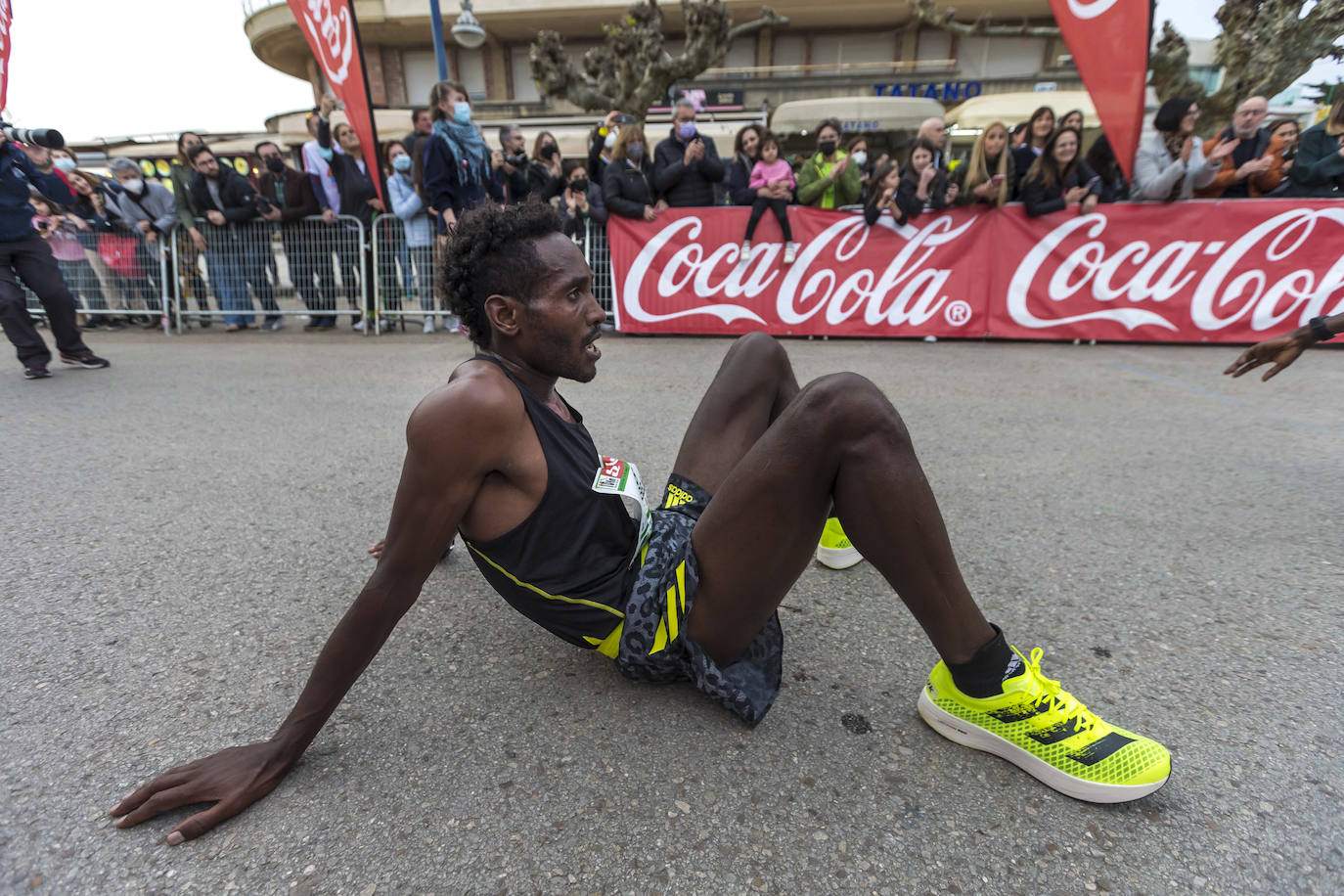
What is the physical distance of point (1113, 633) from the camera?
216cm

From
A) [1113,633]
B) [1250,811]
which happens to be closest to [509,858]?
[1250,811]

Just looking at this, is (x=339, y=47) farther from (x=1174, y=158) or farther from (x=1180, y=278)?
(x=1180, y=278)

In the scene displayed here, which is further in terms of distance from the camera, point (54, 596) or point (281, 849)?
point (54, 596)

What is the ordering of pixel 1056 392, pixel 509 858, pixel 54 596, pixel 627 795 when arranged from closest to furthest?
pixel 509 858, pixel 627 795, pixel 54 596, pixel 1056 392

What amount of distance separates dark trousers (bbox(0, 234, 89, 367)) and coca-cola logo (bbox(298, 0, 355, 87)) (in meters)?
3.08

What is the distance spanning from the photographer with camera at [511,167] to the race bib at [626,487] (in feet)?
23.3

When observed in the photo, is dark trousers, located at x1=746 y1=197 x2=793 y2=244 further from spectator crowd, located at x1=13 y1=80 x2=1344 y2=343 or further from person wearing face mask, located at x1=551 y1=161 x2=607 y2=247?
person wearing face mask, located at x1=551 y1=161 x2=607 y2=247

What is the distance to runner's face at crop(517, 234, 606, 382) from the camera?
1.65 metres

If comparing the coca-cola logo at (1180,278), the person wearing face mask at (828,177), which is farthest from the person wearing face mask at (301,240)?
the coca-cola logo at (1180,278)

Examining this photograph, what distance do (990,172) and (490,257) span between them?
716 cm

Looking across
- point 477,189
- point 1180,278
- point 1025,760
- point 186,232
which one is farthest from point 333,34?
point 1180,278

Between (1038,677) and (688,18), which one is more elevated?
(688,18)

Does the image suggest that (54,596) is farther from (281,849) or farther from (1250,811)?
(1250,811)

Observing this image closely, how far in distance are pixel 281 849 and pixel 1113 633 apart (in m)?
2.35
